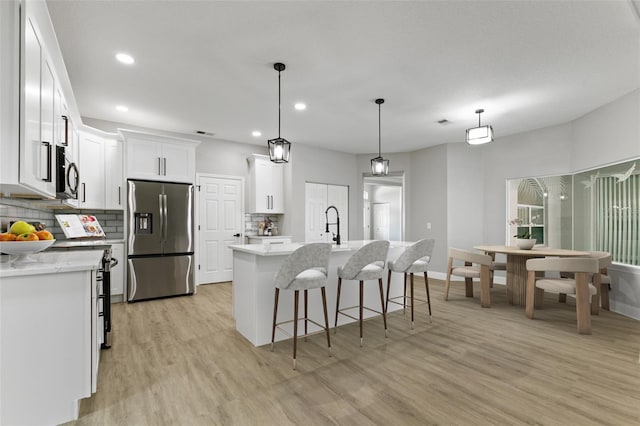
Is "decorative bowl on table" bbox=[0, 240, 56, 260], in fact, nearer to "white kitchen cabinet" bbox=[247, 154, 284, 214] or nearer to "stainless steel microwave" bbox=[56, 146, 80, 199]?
"stainless steel microwave" bbox=[56, 146, 80, 199]

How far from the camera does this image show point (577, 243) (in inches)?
197

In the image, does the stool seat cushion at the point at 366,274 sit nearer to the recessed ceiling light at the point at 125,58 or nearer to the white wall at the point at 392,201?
the recessed ceiling light at the point at 125,58

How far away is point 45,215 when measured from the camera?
3842mm

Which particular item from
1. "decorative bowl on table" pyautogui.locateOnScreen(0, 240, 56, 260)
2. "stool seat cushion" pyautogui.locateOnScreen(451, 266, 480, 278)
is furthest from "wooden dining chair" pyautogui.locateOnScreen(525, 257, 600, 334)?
"decorative bowl on table" pyautogui.locateOnScreen(0, 240, 56, 260)

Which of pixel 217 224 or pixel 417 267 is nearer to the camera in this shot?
pixel 417 267

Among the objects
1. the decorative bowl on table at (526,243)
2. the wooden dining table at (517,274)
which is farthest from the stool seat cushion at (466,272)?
the decorative bowl on table at (526,243)

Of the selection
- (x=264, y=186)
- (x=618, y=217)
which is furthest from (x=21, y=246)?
(x=618, y=217)

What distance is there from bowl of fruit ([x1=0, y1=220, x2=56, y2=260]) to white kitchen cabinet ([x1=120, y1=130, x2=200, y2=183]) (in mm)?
A: 2809

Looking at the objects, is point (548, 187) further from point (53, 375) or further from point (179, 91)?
point (53, 375)

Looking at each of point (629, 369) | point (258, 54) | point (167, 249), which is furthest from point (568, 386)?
point (167, 249)

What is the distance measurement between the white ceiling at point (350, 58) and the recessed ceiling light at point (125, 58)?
0.06 m

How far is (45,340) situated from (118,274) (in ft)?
10.3

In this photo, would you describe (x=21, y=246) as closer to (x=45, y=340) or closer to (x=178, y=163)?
(x=45, y=340)

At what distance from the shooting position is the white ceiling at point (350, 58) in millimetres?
2381
